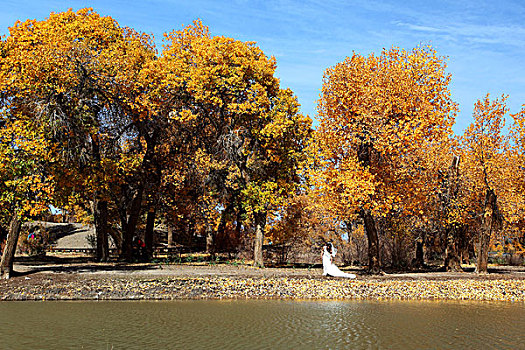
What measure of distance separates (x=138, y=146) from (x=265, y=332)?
25.3 meters

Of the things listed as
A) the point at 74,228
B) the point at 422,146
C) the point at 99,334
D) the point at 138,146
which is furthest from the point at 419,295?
the point at 74,228

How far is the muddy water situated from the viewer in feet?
38.2

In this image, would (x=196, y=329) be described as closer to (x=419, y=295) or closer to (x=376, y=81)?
(x=419, y=295)

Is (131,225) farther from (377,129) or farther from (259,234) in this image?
(377,129)

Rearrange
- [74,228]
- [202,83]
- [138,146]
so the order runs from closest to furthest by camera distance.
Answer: [202,83]
[138,146]
[74,228]

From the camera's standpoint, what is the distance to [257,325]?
14000 millimetres

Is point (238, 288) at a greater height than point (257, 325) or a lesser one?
greater

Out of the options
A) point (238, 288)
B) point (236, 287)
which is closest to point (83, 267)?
point (236, 287)

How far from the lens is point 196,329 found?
1338cm

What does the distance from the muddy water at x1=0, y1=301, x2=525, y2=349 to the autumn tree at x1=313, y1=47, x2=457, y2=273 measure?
8.83 metres

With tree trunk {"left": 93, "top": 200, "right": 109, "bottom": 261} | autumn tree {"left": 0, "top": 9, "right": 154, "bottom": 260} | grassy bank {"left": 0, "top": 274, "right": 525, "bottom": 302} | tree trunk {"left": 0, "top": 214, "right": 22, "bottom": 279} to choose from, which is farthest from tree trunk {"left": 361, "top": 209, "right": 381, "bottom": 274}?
tree trunk {"left": 0, "top": 214, "right": 22, "bottom": 279}

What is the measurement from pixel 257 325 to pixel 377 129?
1529 centimetres

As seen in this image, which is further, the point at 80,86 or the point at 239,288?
the point at 80,86

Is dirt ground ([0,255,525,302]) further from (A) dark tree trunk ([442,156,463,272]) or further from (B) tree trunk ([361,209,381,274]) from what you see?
(A) dark tree trunk ([442,156,463,272])
